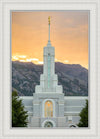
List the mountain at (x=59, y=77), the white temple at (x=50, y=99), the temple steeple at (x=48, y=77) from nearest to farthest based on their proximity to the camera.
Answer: the mountain at (x=59, y=77)
the white temple at (x=50, y=99)
the temple steeple at (x=48, y=77)

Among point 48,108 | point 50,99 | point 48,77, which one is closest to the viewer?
point 48,108

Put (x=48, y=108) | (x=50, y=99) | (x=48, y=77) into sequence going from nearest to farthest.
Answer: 1. (x=48, y=108)
2. (x=50, y=99)
3. (x=48, y=77)

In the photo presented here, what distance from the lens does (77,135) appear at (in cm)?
250

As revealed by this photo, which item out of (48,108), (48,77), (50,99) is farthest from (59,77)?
(48,108)

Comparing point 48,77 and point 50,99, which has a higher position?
point 48,77

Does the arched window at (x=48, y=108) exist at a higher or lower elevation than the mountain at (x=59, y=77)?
lower

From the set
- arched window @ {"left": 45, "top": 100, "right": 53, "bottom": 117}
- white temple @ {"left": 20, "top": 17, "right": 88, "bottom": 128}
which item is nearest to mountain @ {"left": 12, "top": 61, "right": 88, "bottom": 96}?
white temple @ {"left": 20, "top": 17, "right": 88, "bottom": 128}

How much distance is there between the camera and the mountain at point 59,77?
5113mm

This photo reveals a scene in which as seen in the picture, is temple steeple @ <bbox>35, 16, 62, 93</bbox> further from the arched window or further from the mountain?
the arched window

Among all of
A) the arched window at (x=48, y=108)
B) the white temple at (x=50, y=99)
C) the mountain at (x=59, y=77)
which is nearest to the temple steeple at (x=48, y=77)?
the white temple at (x=50, y=99)

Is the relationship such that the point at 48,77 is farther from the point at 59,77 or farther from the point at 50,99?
the point at 50,99

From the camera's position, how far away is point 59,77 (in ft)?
20.1

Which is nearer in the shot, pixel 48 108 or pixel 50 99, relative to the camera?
pixel 48 108

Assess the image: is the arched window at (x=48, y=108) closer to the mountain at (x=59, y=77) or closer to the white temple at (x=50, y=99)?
the white temple at (x=50, y=99)
